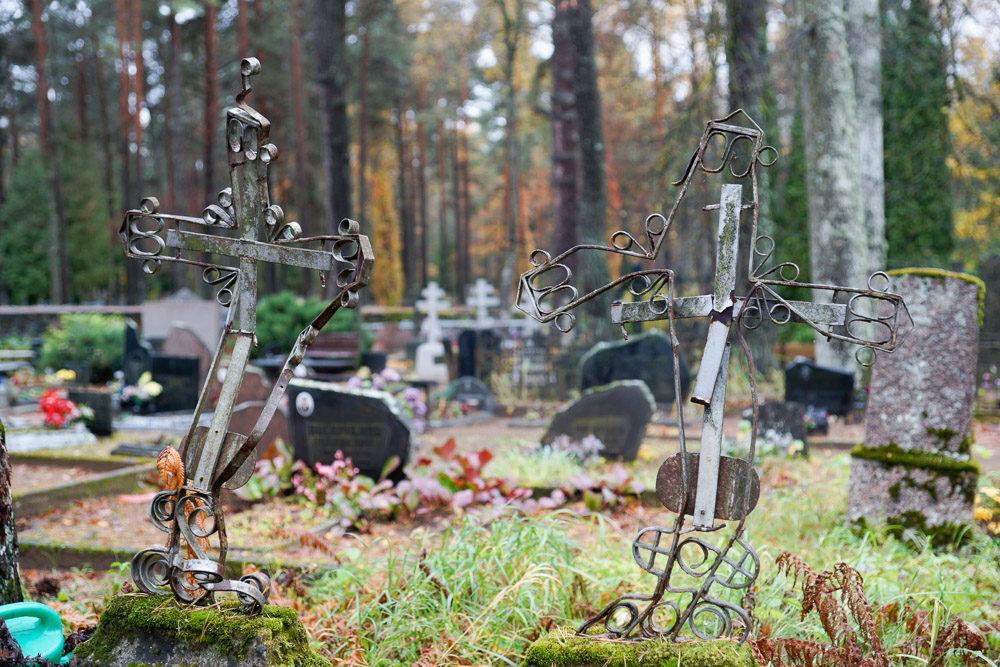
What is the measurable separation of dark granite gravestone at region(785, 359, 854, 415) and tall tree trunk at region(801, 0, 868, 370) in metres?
0.77

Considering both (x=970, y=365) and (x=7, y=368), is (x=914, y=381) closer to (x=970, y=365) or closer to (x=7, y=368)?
(x=970, y=365)

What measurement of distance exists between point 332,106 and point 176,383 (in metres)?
8.81

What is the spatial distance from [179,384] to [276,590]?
304 inches

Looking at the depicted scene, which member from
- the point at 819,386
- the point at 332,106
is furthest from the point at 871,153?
the point at 332,106

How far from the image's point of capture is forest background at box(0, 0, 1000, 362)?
11.0 meters

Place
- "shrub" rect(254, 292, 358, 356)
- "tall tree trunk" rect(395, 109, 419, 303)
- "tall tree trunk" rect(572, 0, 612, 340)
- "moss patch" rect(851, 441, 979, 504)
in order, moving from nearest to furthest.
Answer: "moss patch" rect(851, 441, 979, 504) < "tall tree trunk" rect(572, 0, 612, 340) < "shrub" rect(254, 292, 358, 356) < "tall tree trunk" rect(395, 109, 419, 303)

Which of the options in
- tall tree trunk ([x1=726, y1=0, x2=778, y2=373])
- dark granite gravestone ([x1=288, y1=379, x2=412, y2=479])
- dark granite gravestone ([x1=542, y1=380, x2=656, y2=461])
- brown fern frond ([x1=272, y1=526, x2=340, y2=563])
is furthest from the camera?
tall tree trunk ([x1=726, y1=0, x2=778, y2=373])

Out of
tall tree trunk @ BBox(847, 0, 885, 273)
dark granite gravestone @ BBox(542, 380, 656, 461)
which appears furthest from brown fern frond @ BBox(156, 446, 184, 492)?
tall tree trunk @ BBox(847, 0, 885, 273)

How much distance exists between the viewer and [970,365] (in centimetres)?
498

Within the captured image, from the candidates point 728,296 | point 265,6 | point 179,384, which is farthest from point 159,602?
point 265,6

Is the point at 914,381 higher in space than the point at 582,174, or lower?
lower

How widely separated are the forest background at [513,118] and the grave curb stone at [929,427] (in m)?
3.94

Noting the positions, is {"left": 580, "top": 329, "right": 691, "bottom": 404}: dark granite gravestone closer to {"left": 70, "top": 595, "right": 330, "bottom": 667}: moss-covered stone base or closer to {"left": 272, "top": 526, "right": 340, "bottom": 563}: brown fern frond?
{"left": 272, "top": 526, "right": 340, "bottom": 563}: brown fern frond

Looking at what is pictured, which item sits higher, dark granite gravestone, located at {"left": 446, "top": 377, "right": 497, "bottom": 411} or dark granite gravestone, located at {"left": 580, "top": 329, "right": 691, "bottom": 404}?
dark granite gravestone, located at {"left": 580, "top": 329, "right": 691, "bottom": 404}
